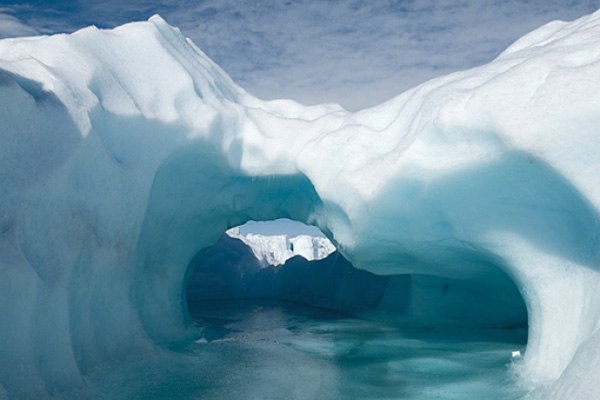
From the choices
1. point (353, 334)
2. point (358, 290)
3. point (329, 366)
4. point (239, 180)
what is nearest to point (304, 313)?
point (358, 290)

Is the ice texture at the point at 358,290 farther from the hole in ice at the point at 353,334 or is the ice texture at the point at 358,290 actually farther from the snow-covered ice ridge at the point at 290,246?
the snow-covered ice ridge at the point at 290,246

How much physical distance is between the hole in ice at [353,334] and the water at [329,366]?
0.01 metres

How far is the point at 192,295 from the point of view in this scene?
1344 centimetres

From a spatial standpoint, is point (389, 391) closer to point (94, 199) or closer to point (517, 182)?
point (517, 182)

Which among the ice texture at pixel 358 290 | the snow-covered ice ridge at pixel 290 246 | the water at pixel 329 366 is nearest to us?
the water at pixel 329 366

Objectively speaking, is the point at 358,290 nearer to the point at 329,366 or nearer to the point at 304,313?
the point at 304,313

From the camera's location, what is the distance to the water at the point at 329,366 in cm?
414

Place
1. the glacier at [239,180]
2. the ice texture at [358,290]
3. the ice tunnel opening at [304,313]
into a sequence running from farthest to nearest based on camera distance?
the ice texture at [358,290], the ice tunnel opening at [304,313], the glacier at [239,180]

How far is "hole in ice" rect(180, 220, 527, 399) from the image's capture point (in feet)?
14.4

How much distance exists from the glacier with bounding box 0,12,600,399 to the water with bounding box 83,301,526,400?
1.11ft

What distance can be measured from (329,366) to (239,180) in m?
2.70

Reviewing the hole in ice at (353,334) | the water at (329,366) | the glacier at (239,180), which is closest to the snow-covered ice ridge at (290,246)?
the hole in ice at (353,334)

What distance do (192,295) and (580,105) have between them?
451 inches

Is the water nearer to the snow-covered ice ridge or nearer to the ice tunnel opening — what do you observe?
the ice tunnel opening
